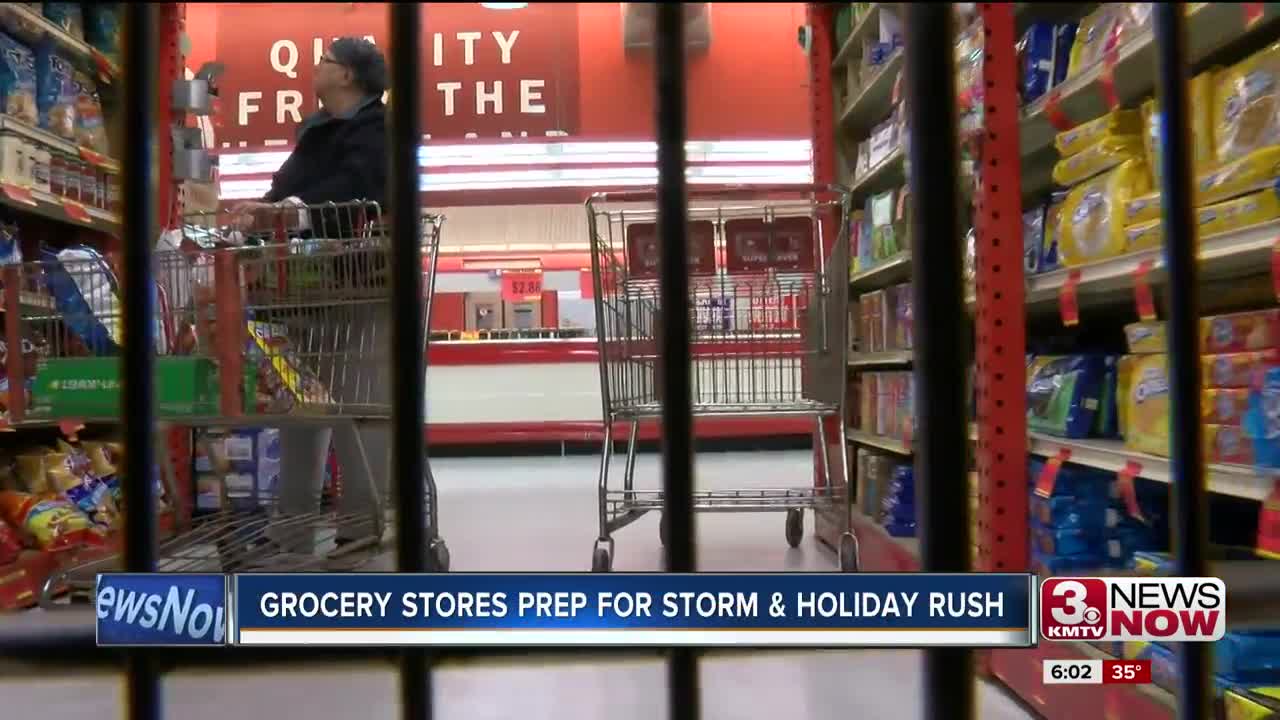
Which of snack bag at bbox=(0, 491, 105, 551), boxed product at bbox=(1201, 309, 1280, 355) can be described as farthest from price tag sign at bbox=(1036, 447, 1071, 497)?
snack bag at bbox=(0, 491, 105, 551)

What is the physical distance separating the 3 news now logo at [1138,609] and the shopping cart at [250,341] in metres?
1.60

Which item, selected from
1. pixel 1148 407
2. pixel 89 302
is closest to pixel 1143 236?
pixel 1148 407

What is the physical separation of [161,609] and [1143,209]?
4.92 ft

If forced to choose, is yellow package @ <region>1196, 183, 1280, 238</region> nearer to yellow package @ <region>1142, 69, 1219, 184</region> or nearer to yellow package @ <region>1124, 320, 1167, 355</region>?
yellow package @ <region>1142, 69, 1219, 184</region>

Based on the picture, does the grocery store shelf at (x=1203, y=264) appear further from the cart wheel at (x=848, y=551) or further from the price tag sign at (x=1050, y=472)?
the cart wheel at (x=848, y=551)

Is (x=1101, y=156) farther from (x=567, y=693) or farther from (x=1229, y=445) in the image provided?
(x=567, y=693)

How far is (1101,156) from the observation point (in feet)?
4.89

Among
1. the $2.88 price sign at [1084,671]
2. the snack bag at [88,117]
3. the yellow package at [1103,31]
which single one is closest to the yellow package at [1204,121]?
the yellow package at [1103,31]

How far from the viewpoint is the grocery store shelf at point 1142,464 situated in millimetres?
1054

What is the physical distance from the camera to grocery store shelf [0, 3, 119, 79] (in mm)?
2363

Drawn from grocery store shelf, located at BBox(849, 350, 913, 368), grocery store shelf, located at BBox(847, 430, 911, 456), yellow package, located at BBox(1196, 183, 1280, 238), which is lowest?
grocery store shelf, located at BBox(847, 430, 911, 456)

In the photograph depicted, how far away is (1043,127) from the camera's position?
1.80 m

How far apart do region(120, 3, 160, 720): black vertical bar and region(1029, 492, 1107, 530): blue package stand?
63.7 inches

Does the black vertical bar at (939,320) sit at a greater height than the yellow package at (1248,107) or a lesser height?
lesser
